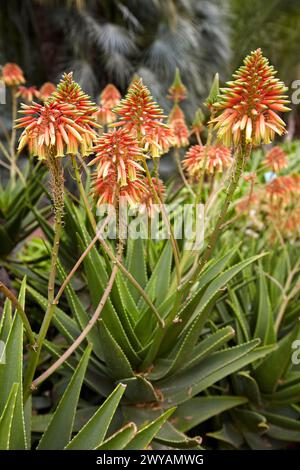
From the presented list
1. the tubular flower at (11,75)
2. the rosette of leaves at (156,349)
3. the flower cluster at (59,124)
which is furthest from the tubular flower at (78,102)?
the tubular flower at (11,75)

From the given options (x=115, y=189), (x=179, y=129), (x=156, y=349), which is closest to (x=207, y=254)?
(x=115, y=189)

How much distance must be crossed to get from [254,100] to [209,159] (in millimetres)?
420

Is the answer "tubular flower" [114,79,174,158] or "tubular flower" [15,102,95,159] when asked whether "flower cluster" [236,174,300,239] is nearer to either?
"tubular flower" [114,79,174,158]

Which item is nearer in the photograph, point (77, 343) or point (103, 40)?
point (77, 343)

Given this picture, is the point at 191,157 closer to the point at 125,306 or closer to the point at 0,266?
the point at 125,306

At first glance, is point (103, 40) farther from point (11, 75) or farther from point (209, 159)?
point (209, 159)

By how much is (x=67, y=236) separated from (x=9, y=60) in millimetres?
5683

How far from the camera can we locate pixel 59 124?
729 mm

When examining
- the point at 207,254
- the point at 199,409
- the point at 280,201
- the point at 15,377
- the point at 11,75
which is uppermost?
the point at 11,75

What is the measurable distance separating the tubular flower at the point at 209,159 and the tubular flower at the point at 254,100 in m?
0.38

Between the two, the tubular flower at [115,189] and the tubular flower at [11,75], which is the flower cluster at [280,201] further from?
the tubular flower at [11,75]

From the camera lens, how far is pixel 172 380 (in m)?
1.13

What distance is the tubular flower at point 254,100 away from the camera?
73cm

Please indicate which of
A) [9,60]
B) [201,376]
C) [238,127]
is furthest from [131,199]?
[9,60]
